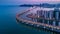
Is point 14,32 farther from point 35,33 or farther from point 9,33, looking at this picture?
point 35,33

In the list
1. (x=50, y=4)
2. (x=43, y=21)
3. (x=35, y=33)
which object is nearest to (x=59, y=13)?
(x=43, y=21)

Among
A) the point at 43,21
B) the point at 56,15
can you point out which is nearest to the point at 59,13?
the point at 56,15

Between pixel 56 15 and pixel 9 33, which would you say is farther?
pixel 56 15

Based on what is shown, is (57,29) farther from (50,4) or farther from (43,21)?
(50,4)

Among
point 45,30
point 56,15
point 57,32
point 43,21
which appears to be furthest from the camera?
point 56,15

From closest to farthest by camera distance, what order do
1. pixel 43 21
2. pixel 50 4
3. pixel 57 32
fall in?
pixel 57 32 → pixel 43 21 → pixel 50 4

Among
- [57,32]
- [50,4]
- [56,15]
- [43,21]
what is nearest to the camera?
[57,32]

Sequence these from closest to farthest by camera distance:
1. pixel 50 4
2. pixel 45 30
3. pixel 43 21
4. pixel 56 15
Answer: pixel 45 30 → pixel 43 21 → pixel 56 15 → pixel 50 4

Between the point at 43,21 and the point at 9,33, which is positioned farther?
the point at 43,21
